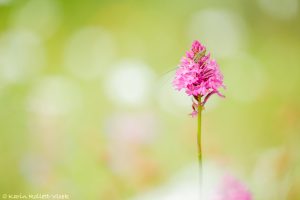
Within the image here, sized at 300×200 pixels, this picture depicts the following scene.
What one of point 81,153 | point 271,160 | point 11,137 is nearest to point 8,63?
point 11,137

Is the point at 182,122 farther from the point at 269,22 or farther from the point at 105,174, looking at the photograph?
the point at 269,22

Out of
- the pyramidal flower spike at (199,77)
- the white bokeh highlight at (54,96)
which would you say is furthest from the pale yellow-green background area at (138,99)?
the pyramidal flower spike at (199,77)

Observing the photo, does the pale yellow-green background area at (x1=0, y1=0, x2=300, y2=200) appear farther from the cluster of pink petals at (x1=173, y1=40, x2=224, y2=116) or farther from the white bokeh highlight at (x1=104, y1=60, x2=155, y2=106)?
the cluster of pink petals at (x1=173, y1=40, x2=224, y2=116)

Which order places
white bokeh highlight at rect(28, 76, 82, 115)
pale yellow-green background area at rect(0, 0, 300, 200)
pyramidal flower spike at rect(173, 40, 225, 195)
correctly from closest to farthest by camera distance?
1. pyramidal flower spike at rect(173, 40, 225, 195)
2. pale yellow-green background area at rect(0, 0, 300, 200)
3. white bokeh highlight at rect(28, 76, 82, 115)

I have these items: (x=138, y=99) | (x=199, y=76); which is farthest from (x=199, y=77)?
(x=138, y=99)

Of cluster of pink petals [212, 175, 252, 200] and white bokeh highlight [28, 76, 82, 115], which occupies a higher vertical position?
white bokeh highlight [28, 76, 82, 115]

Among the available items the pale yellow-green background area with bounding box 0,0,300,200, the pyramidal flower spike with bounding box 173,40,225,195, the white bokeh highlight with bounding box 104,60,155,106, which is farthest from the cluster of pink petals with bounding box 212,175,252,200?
the white bokeh highlight with bounding box 104,60,155,106
